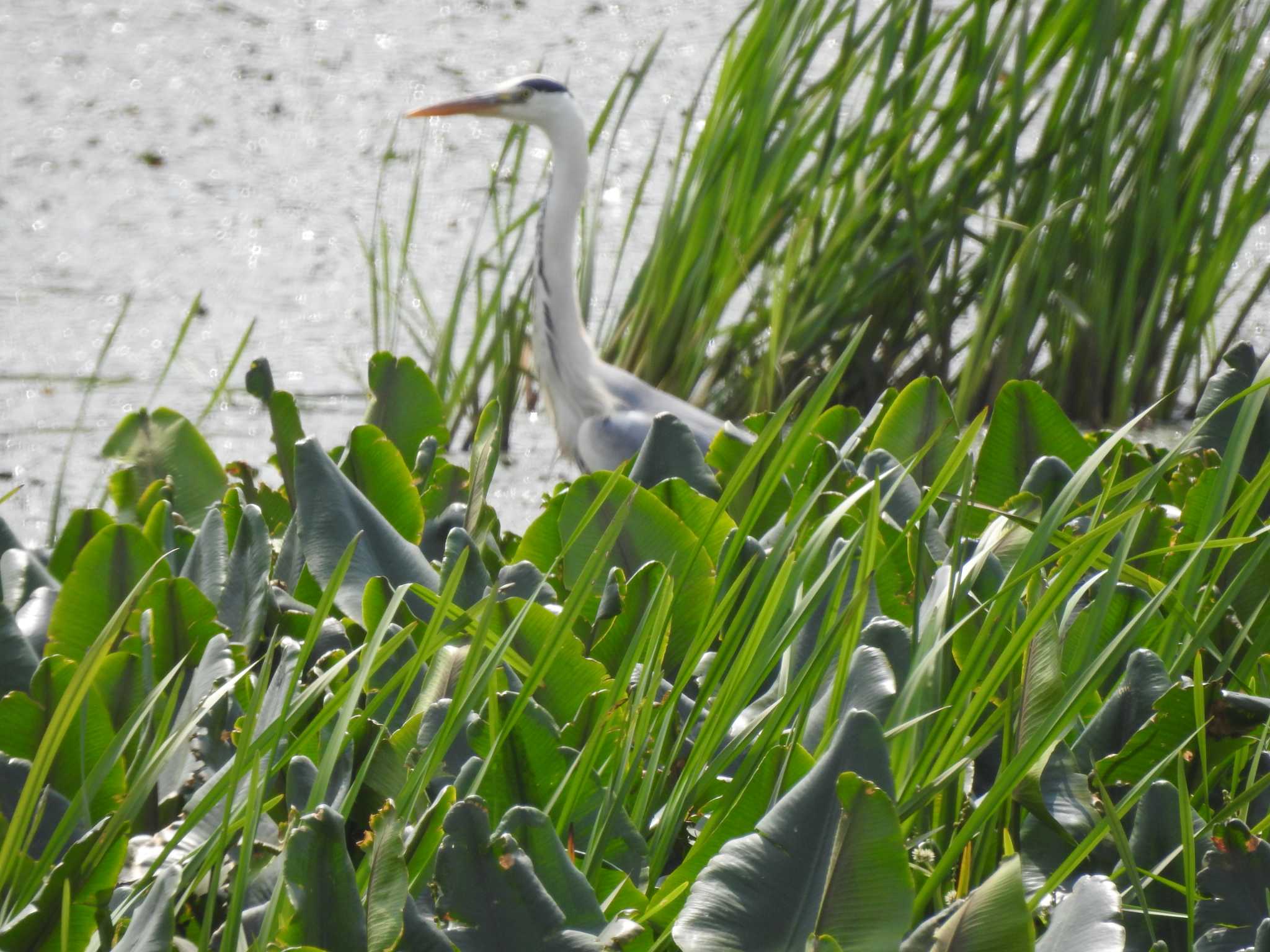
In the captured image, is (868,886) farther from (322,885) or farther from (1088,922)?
(322,885)

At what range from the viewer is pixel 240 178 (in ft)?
14.5

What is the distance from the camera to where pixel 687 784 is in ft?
2.58

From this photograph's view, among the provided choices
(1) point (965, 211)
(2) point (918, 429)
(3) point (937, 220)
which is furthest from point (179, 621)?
(3) point (937, 220)

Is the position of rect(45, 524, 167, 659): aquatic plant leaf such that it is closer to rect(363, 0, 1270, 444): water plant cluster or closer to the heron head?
rect(363, 0, 1270, 444): water plant cluster

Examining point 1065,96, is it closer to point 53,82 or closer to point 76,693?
point 76,693

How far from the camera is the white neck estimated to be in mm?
2895

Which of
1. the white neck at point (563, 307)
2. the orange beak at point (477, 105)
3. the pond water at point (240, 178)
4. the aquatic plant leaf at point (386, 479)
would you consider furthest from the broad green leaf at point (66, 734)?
the orange beak at point (477, 105)

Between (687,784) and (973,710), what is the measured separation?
154 millimetres

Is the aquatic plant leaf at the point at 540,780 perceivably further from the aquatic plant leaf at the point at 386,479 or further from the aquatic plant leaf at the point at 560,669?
the aquatic plant leaf at the point at 386,479

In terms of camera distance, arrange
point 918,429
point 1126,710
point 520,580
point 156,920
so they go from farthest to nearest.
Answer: point 918,429 → point 520,580 → point 1126,710 → point 156,920

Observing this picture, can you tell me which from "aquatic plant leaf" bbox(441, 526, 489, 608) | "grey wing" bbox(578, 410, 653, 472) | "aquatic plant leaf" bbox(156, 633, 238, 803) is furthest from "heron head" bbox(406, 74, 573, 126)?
"aquatic plant leaf" bbox(156, 633, 238, 803)

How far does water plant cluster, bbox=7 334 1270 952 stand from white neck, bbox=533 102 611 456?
1.70 meters

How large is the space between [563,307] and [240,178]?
1898 millimetres

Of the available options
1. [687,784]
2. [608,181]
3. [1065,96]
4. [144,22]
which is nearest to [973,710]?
[687,784]
